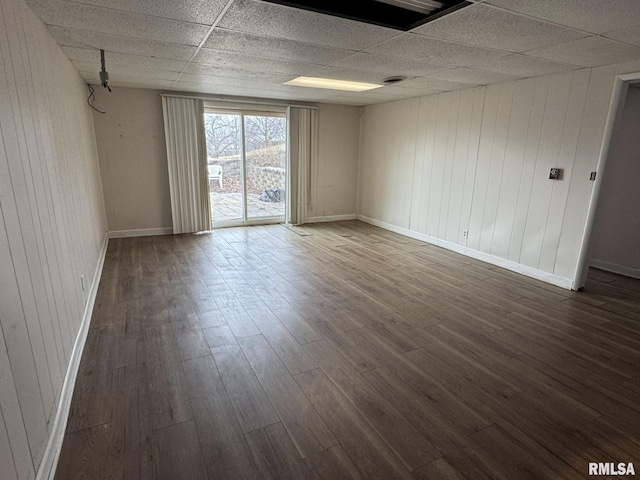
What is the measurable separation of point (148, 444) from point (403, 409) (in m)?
1.35

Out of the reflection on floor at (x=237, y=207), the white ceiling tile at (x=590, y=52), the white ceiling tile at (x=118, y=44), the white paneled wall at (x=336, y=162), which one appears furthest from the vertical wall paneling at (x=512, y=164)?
the reflection on floor at (x=237, y=207)

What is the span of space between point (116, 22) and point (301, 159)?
440 cm

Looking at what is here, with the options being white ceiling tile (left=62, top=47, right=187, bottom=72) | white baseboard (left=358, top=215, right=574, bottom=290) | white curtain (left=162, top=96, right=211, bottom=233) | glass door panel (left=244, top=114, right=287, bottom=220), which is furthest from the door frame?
white curtain (left=162, top=96, right=211, bottom=233)

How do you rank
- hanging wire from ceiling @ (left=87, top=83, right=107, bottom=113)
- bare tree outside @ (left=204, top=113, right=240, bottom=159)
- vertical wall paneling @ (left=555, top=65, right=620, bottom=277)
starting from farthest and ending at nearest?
bare tree outside @ (left=204, top=113, right=240, bottom=159)
hanging wire from ceiling @ (left=87, top=83, right=107, bottom=113)
vertical wall paneling @ (left=555, top=65, right=620, bottom=277)

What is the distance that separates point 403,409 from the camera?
202 centimetres

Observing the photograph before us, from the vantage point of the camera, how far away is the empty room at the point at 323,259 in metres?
1.71

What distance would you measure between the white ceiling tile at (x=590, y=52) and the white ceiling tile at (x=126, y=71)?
152 inches

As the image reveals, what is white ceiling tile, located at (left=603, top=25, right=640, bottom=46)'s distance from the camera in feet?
7.91

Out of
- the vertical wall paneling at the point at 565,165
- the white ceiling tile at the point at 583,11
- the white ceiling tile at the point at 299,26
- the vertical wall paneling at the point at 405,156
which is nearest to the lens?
the white ceiling tile at the point at 583,11

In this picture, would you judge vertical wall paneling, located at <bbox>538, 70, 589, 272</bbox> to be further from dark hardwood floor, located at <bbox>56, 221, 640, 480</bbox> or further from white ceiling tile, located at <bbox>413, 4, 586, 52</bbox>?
white ceiling tile, located at <bbox>413, 4, 586, 52</bbox>

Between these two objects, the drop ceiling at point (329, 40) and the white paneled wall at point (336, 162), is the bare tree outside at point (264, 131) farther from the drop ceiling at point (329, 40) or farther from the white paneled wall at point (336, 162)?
the drop ceiling at point (329, 40)

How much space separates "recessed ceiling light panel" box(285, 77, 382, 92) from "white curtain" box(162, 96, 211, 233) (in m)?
1.93

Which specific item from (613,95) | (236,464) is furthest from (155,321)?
(613,95)

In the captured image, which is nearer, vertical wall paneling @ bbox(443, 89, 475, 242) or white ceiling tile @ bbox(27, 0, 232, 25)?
white ceiling tile @ bbox(27, 0, 232, 25)
